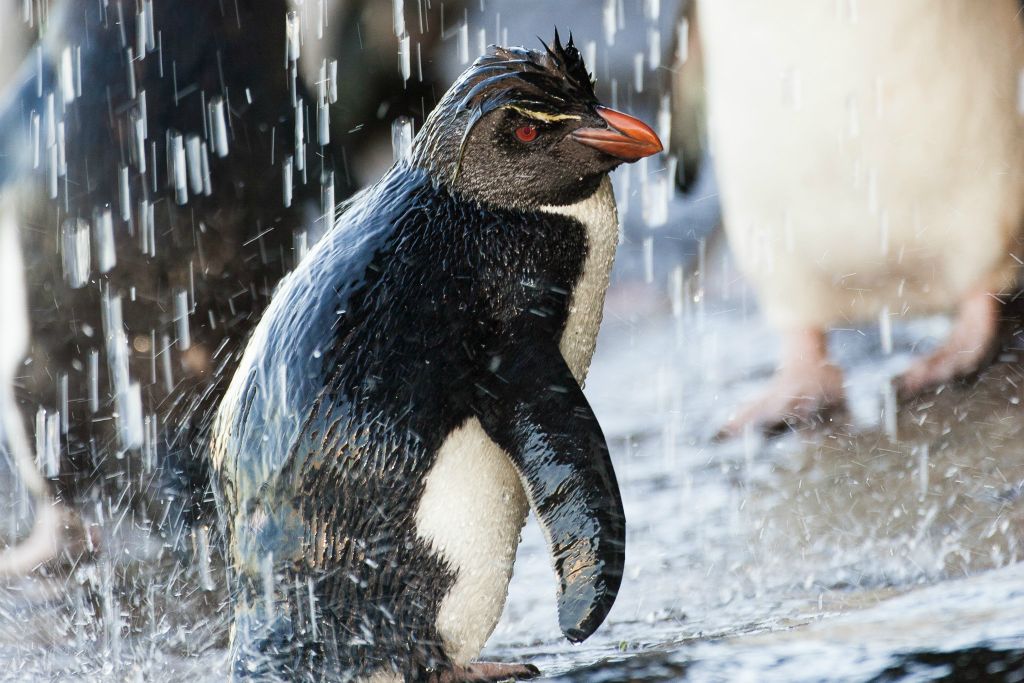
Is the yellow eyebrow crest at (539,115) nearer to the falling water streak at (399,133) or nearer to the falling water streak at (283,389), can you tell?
the falling water streak at (283,389)

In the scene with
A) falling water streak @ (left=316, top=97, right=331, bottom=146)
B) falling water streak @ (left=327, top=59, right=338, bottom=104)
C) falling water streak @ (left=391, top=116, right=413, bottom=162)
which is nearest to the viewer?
falling water streak @ (left=316, top=97, right=331, bottom=146)

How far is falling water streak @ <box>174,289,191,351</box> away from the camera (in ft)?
8.21

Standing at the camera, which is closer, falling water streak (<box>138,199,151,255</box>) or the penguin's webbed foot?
the penguin's webbed foot

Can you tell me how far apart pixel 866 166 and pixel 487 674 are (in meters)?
1.58

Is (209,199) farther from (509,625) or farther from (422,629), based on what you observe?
(422,629)

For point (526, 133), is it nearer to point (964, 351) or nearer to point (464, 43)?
point (964, 351)

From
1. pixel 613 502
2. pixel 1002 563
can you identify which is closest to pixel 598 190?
pixel 613 502

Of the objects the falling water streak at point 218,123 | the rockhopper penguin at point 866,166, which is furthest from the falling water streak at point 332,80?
the rockhopper penguin at point 866,166

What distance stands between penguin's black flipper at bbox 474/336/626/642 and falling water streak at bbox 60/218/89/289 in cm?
154

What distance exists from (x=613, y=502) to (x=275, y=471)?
0.33m

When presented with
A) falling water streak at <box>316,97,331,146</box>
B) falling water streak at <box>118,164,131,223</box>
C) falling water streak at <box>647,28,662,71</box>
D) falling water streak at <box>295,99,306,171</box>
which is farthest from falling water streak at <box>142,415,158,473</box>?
falling water streak at <box>647,28,662,71</box>

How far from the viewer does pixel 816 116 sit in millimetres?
2521

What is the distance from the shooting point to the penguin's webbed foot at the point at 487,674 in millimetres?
1185

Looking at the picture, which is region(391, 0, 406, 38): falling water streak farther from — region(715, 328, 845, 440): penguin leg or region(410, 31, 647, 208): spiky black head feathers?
region(410, 31, 647, 208): spiky black head feathers
